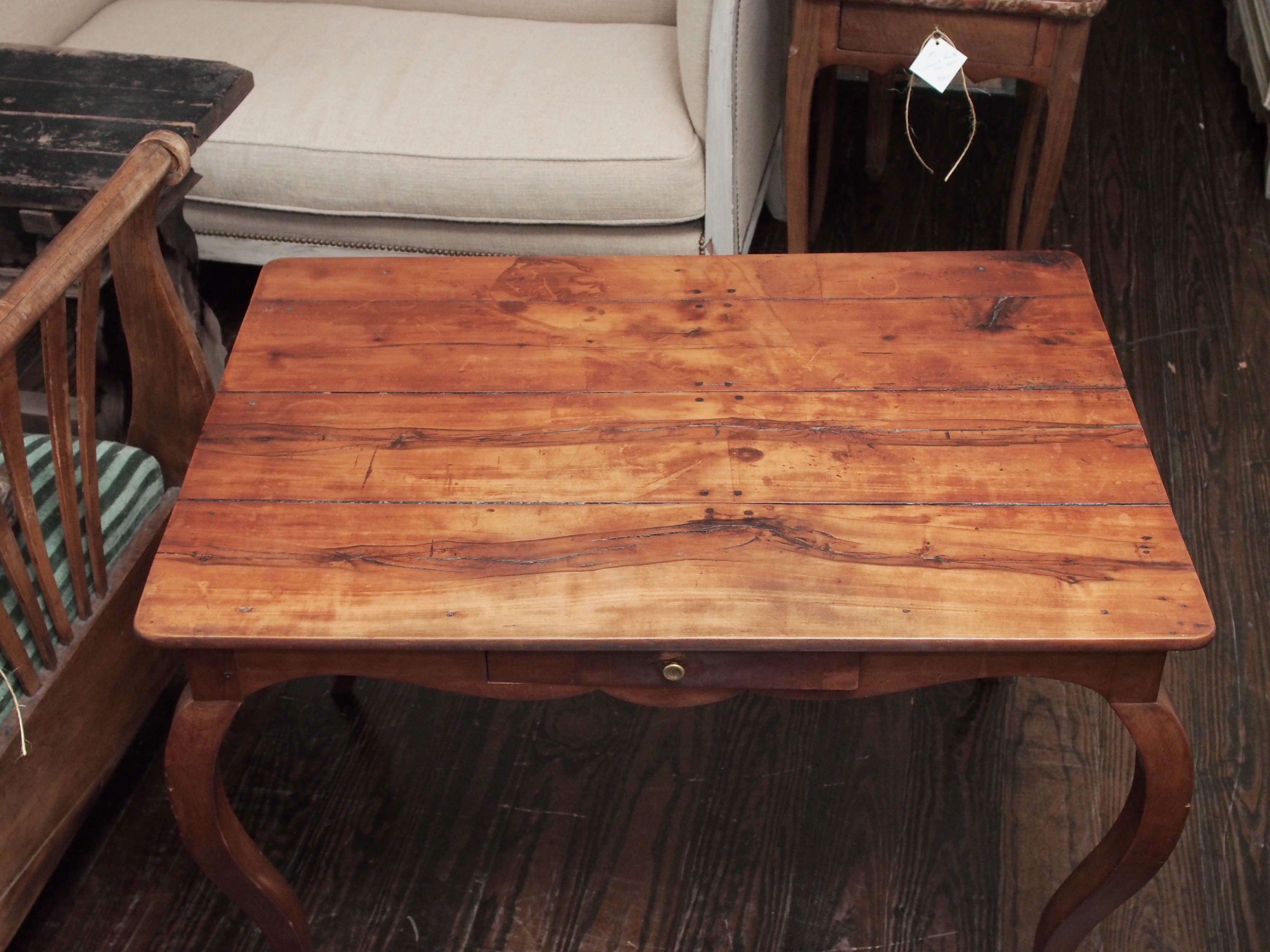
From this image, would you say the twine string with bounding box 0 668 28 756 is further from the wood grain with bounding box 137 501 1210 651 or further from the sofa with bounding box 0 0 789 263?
the sofa with bounding box 0 0 789 263

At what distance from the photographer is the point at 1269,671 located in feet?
5.20

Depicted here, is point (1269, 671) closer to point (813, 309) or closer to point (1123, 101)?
point (813, 309)

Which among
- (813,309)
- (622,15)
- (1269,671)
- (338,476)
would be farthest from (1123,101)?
(338,476)

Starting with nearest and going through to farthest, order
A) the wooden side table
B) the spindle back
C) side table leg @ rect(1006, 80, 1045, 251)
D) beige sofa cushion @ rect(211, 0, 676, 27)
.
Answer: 1. the spindle back
2. the wooden side table
3. side table leg @ rect(1006, 80, 1045, 251)
4. beige sofa cushion @ rect(211, 0, 676, 27)

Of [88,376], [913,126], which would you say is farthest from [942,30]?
[88,376]

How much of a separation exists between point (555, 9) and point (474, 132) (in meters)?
0.45

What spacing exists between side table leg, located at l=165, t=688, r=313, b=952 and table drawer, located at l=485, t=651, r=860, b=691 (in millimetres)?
249

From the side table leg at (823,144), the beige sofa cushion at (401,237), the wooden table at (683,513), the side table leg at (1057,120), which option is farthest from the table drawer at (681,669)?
the side table leg at (823,144)

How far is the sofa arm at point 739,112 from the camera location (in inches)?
69.1

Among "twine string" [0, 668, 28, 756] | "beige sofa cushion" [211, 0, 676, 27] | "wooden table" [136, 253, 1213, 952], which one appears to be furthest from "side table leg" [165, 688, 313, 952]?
"beige sofa cushion" [211, 0, 676, 27]

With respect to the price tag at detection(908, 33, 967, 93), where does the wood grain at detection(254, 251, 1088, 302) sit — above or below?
below

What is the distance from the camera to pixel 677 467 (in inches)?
45.0

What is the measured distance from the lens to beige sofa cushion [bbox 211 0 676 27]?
2.14 m

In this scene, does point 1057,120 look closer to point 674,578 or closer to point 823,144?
point 823,144
